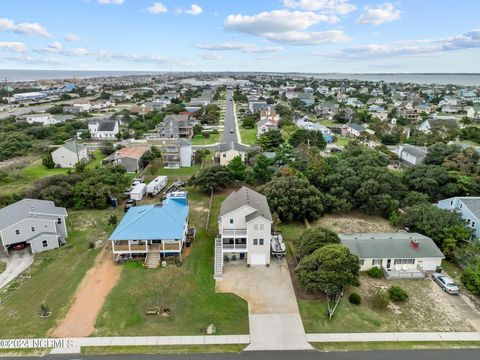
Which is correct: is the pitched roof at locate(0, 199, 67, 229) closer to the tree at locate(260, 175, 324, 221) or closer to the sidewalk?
the tree at locate(260, 175, 324, 221)

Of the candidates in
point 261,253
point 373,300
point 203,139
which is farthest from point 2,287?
point 203,139

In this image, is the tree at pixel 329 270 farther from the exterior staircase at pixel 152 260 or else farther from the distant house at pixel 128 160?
the distant house at pixel 128 160

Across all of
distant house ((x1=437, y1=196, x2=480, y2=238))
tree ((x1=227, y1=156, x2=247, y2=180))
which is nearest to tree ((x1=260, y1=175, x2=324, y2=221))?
tree ((x1=227, y1=156, x2=247, y2=180))

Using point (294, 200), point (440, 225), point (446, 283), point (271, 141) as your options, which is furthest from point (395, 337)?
point (271, 141)

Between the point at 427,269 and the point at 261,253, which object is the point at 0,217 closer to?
the point at 261,253

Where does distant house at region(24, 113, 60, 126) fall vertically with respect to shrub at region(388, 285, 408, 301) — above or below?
above

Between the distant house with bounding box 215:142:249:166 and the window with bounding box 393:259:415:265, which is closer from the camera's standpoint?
the window with bounding box 393:259:415:265
